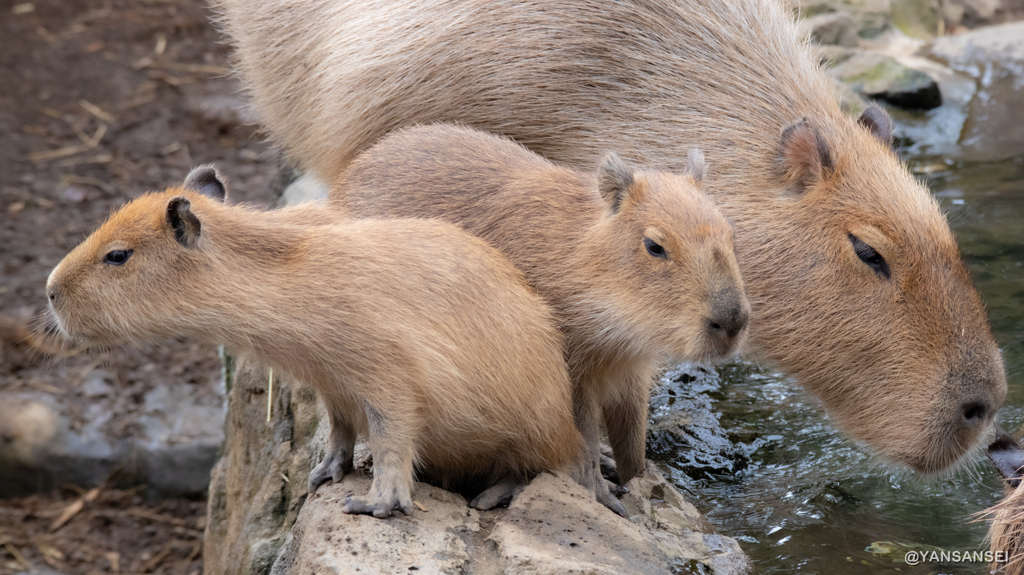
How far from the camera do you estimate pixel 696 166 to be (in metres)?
3.65

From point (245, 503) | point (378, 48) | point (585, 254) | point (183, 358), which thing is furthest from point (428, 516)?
point (183, 358)

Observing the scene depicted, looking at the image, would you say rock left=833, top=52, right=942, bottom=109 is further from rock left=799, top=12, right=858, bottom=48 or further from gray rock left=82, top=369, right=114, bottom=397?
gray rock left=82, top=369, right=114, bottom=397

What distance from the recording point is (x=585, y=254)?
11.5ft

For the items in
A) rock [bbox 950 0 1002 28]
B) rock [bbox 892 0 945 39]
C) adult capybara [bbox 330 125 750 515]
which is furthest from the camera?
rock [bbox 950 0 1002 28]

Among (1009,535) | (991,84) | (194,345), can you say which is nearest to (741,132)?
(1009,535)

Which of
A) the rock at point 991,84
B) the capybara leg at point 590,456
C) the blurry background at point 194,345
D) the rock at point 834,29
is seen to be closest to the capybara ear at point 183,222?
the blurry background at point 194,345

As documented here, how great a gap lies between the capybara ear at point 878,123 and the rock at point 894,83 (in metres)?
3.34

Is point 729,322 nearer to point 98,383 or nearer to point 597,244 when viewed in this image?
point 597,244

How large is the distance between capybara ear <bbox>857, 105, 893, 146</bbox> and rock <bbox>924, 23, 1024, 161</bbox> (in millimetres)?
2994

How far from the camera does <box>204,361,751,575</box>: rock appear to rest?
2.96 metres

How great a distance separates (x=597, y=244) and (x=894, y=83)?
480cm

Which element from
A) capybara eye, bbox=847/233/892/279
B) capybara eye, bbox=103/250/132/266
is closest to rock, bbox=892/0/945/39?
capybara eye, bbox=847/233/892/279

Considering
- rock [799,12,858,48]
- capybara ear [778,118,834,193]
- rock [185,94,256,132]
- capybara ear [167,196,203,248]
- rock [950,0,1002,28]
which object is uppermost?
capybara ear [778,118,834,193]

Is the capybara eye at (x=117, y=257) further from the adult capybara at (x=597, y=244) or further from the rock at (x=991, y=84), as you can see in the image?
the rock at (x=991, y=84)
